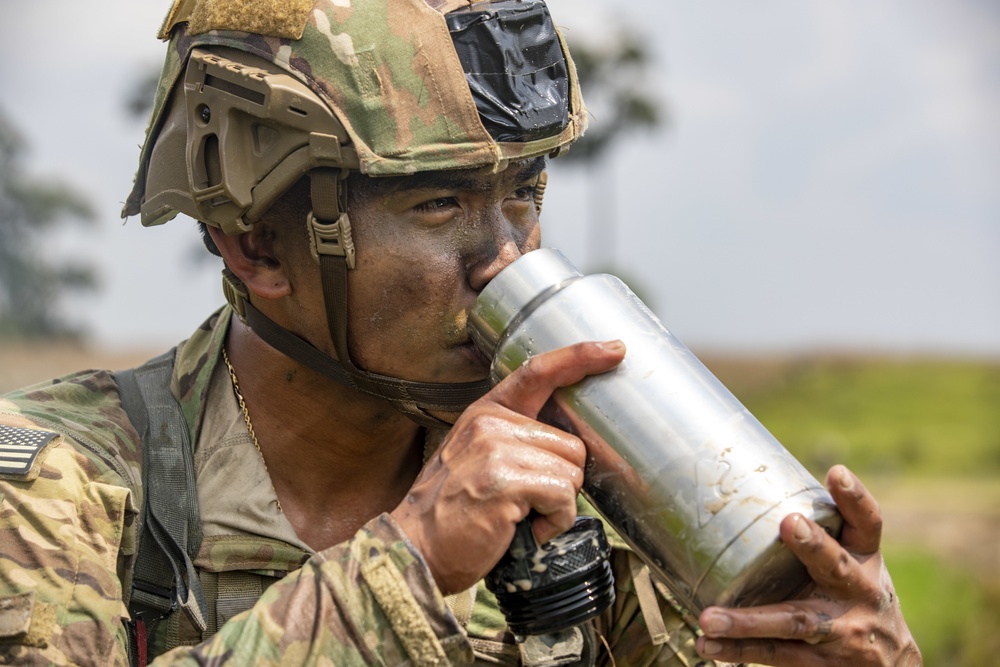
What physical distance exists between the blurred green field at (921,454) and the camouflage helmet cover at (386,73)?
10.2 m

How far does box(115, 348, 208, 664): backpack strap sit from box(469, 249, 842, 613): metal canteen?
129 cm

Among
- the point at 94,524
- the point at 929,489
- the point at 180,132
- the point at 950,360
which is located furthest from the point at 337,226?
the point at 950,360

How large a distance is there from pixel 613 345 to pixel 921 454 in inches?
1021

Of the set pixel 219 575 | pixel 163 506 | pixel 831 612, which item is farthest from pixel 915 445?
pixel 831 612

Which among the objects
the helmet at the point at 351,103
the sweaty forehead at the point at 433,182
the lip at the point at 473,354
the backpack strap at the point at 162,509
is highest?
the helmet at the point at 351,103

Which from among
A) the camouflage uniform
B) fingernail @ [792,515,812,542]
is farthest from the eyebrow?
fingernail @ [792,515,812,542]

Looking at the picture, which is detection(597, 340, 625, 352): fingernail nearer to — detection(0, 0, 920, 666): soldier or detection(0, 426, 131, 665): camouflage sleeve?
detection(0, 0, 920, 666): soldier

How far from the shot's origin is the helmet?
376 centimetres

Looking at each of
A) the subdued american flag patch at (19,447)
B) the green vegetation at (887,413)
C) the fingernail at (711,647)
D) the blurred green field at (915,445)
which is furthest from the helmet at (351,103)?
the green vegetation at (887,413)

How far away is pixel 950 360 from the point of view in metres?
40.9

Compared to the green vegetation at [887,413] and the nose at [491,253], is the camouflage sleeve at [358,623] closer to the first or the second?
the nose at [491,253]

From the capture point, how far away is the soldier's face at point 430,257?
12.5 ft

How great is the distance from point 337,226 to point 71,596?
1307 mm

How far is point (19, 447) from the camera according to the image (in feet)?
11.8
